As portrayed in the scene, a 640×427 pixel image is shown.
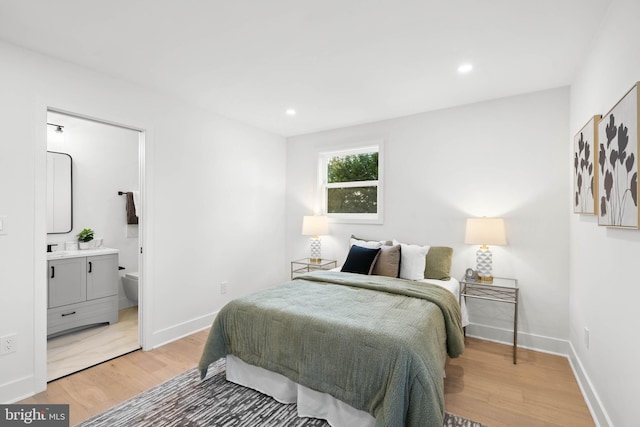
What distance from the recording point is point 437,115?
3473 mm

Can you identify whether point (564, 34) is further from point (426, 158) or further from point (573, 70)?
point (426, 158)

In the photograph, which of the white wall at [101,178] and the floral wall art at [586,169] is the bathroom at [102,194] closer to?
the white wall at [101,178]

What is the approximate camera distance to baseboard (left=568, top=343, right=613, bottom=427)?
5.87ft

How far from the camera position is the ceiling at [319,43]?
1.78m

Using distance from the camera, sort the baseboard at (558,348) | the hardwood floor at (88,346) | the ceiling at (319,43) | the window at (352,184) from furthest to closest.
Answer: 1. the window at (352,184)
2. the hardwood floor at (88,346)
3. the baseboard at (558,348)
4. the ceiling at (319,43)

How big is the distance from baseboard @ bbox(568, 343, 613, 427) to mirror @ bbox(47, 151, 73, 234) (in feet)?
17.3

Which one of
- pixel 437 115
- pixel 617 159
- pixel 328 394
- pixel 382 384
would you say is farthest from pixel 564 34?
pixel 328 394

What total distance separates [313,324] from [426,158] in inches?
97.5

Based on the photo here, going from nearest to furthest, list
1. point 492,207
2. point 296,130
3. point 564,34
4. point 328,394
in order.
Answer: point 328,394 → point 564,34 → point 492,207 → point 296,130

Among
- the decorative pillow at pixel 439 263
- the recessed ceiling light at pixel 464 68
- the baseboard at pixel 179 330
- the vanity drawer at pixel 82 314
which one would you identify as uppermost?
the recessed ceiling light at pixel 464 68

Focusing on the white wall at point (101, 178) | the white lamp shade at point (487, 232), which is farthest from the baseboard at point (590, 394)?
the white wall at point (101, 178)

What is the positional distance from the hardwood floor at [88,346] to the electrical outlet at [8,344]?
0.42 m

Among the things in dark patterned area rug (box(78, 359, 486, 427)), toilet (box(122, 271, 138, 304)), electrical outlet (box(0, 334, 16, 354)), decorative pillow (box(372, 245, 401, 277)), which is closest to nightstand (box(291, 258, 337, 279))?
decorative pillow (box(372, 245, 401, 277))

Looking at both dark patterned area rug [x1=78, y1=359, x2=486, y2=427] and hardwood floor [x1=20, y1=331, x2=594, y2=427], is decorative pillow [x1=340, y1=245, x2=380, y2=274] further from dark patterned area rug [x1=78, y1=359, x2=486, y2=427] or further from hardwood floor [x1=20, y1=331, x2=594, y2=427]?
dark patterned area rug [x1=78, y1=359, x2=486, y2=427]
